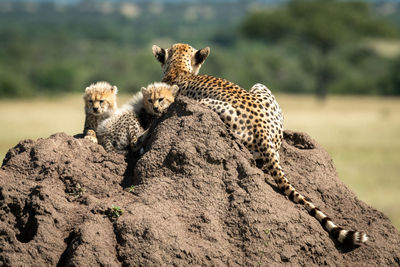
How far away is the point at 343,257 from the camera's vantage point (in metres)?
4.51

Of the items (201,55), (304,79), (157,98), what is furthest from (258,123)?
(304,79)

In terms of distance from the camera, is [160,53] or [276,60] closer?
[160,53]

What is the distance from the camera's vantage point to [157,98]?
5305 mm

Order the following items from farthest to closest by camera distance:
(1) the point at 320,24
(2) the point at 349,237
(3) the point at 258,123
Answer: (1) the point at 320,24 → (3) the point at 258,123 → (2) the point at 349,237

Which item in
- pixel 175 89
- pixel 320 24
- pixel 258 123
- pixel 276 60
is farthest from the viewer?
pixel 276 60

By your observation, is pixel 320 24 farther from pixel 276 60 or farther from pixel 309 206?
pixel 309 206

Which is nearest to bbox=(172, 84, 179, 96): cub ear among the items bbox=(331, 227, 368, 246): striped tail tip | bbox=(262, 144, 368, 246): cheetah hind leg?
bbox=(262, 144, 368, 246): cheetah hind leg

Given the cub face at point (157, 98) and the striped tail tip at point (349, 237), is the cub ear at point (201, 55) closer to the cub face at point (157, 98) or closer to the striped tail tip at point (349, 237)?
the cub face at point (157, 98)

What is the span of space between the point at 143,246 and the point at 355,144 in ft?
55.9

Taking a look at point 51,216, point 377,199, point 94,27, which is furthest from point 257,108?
point 94,27

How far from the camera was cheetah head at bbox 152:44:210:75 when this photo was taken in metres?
6.03

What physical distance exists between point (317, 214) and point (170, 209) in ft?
3.45

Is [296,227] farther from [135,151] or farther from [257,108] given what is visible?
[135,151]

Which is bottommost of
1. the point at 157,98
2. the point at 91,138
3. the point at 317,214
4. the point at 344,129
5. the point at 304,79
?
the point at 317,214
